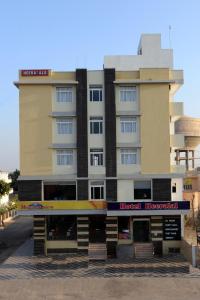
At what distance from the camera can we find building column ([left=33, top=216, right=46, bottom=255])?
31.7 m

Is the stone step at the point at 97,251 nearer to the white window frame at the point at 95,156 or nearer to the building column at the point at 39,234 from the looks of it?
the building column at the point at 39,234

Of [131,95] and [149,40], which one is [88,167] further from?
[149,40]

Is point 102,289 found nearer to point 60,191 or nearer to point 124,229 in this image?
point 124,229

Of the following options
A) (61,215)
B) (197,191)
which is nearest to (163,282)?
(61,215)

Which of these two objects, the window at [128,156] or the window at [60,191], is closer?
the window at [60,191]

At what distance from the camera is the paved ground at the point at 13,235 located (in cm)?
3497

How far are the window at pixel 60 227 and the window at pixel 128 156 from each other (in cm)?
540

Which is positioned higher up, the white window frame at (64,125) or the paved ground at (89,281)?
the white window frame at (64,125)

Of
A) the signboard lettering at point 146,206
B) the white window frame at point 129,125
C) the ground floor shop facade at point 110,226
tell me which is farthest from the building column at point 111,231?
the white window frame at point 129,125

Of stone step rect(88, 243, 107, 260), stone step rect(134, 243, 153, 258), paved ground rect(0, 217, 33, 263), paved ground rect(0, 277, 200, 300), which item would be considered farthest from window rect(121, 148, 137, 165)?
paved ground rect(0, 217, 33, 263)

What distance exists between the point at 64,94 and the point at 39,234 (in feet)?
33.1

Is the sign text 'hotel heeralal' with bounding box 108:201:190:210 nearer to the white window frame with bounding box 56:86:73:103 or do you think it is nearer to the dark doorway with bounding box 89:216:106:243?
the dark doorway with bounding box 89:216:106:243

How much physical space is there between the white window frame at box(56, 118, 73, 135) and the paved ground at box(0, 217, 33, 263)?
32.0 feet

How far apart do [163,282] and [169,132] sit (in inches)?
455
